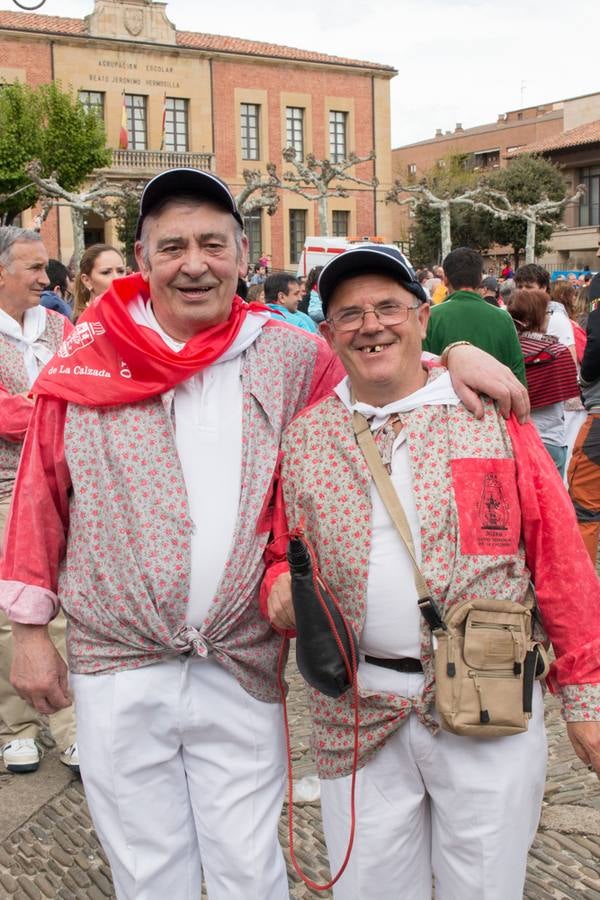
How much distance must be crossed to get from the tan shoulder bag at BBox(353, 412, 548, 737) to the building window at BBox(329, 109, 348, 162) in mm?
49671

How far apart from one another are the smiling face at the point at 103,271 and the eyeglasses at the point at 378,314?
3.40 meters

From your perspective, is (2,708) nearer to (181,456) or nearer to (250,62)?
(181,456)

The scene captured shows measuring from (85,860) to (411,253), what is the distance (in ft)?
156

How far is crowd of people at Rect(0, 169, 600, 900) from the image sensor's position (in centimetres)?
217

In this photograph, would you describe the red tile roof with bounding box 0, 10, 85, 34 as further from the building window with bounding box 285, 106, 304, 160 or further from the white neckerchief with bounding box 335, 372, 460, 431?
the white neckerchief with bounding box 335, 372, 460, 431

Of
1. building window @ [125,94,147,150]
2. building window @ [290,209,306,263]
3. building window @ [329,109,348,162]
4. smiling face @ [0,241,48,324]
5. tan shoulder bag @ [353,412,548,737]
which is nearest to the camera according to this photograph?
tan shoulder bag @ [353,412,548,737]

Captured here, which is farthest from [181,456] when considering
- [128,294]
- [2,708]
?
[2,708]

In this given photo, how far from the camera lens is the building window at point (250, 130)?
47219mm

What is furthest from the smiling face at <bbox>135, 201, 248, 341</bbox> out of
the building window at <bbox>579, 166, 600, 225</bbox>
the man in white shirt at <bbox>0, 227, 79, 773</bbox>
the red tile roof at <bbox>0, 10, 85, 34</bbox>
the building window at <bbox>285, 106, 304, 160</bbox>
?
the building window at <bbox>579, 166, 600, 225</bbox>

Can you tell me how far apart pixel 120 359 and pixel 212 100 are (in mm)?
46570

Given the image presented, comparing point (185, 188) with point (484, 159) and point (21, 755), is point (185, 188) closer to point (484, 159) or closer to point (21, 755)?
point (21, 755)

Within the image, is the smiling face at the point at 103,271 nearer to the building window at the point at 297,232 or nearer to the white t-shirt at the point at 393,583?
the white t-shirt at the point at 393,583

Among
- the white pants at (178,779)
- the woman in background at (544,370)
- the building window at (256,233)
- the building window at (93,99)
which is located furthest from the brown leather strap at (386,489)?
the building window at (256,233)

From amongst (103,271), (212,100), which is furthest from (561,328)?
(212,100)
